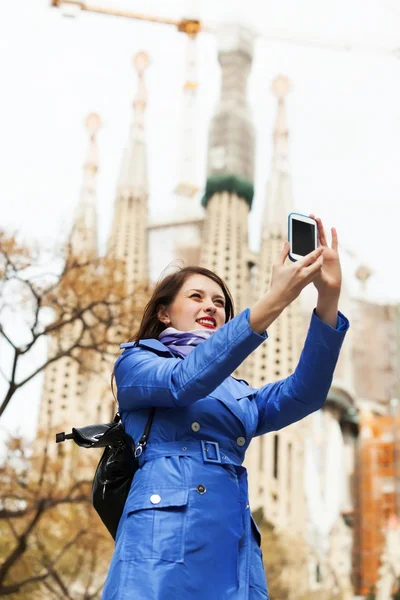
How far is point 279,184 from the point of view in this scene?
3462 cm

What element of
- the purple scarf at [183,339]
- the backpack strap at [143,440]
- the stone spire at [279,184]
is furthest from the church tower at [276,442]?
the backpack strap at [143,440]

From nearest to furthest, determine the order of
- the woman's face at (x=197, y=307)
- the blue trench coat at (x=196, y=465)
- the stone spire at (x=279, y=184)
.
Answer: the blue trench coat at (x=196, y=465) → the woman's face at (x=197, y=307) → the stone spire at (x=279, y=184)

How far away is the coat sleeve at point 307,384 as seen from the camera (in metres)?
2.31

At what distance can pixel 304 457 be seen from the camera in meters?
32.0

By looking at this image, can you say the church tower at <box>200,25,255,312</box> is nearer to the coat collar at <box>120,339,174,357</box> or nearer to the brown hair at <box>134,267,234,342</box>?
the brown hair at <box>134,267,234,342</box>

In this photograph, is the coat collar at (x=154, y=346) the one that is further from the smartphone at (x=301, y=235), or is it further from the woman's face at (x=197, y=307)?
the smartphone at (x=301, y=235)

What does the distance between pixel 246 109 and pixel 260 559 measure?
106 ft

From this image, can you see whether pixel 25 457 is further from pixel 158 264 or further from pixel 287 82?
pixel 287 82

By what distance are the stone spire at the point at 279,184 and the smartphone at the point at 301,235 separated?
30.5m

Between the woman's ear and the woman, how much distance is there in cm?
9

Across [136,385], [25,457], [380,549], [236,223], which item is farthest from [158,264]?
[136,385]

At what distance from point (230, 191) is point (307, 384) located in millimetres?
31071

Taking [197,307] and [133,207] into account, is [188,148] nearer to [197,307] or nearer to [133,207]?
[133,207]

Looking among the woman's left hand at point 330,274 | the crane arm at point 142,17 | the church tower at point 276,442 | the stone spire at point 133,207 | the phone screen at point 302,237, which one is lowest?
the woman's left hand at point 330,274
